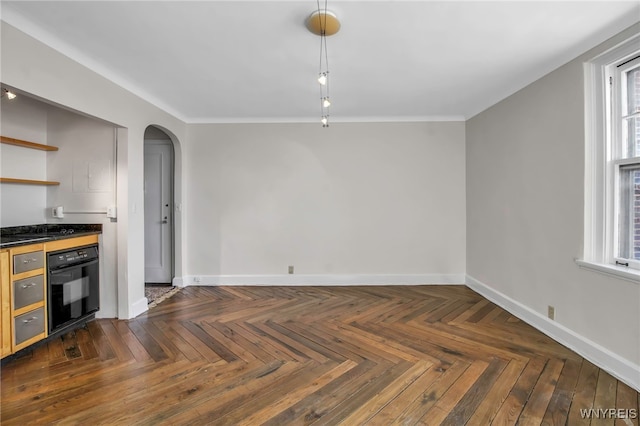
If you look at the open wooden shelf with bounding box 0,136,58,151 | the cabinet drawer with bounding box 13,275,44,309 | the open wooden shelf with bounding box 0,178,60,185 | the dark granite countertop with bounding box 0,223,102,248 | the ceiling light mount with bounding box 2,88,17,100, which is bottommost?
the cabinet drawer with bounding box 13,275,44,309

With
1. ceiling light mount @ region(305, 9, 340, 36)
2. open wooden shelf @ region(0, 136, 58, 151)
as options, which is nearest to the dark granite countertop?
open wooden shelf @ region(0, 136, 58, 151)

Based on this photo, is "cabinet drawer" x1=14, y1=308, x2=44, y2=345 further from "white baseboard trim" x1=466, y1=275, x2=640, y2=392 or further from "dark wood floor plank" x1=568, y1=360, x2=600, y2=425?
"white baseboard trim" x1=466, y1=275, x2=640, y2=392

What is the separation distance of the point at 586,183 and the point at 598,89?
76 cm

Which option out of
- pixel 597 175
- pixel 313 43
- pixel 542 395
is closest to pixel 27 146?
pixel 313 43

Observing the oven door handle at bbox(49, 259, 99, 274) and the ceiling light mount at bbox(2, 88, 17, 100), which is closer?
the ceiling light mount at bbox(2, 88, 17, 100)

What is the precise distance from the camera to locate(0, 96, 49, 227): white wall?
2904 millimetres

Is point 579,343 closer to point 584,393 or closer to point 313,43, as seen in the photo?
point 584,393

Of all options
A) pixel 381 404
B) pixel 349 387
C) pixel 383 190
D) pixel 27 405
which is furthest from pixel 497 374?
pixel 27 405

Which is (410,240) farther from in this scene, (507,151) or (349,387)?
(349,387)

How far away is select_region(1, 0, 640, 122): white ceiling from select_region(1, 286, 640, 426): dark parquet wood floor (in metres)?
2.53

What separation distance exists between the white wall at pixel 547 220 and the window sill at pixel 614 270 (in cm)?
5

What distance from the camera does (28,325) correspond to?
239 centimetres

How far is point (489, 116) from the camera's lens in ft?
12.3
